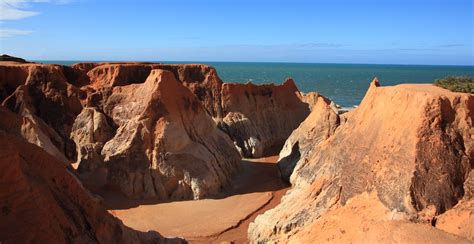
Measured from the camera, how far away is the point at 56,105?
28.0 m

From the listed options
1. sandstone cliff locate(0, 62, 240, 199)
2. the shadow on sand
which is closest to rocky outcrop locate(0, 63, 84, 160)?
sandstone cliff locate(0, 62, 240, 199)

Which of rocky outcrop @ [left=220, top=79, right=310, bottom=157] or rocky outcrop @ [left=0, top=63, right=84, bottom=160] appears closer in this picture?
rocky outcrop @ [left=0, top=63, right=84, bottom=160]

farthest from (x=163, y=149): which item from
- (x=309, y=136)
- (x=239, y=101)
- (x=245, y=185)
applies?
(x=239, y=101)

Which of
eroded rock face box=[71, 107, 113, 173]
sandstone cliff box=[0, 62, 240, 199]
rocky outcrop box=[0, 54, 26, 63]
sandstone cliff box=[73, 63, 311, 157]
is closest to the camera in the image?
sandstone cliff box=[0, 62, 240, 199]

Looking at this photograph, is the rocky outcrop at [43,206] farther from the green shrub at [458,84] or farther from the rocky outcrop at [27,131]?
the green shrub at [458,84]

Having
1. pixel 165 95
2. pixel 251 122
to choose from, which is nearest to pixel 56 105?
pixel 165 95

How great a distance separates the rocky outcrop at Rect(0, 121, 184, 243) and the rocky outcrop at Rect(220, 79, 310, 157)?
19.9m

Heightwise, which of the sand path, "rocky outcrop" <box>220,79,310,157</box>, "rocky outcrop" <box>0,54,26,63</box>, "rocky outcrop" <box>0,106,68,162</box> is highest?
"rocky outcrop" <box>0,54,26,63</box>

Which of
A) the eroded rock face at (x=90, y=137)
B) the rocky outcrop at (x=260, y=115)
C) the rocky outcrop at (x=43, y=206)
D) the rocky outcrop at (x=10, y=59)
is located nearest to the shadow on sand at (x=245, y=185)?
the eroded rock face at (x=90, y=137)

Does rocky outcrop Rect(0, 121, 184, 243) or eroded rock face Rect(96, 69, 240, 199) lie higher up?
rocky outcrop Rect(0, 121, 184, 243)

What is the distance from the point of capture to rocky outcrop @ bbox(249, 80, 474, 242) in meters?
11.9

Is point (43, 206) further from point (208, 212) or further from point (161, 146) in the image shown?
point (161, 146)

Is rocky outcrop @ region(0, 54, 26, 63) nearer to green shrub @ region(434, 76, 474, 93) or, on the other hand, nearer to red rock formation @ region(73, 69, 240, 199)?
red rock formation @ region(73, 69, 240, 199)

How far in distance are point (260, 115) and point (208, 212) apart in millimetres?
15209
